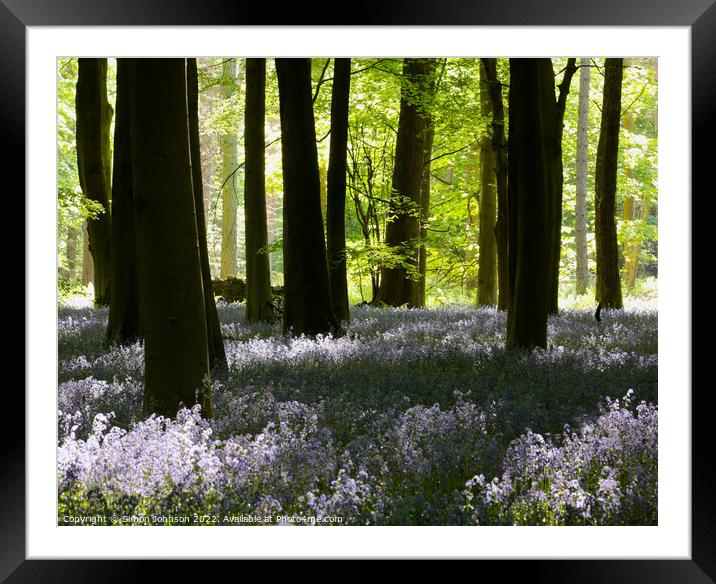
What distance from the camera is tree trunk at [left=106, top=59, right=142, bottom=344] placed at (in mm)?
10086

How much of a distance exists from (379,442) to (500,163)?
11.6m

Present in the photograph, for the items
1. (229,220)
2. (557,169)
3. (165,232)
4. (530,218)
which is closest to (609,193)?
(557,169)

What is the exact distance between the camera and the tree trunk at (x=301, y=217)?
36.5 ft

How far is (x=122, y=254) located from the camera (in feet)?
33.2

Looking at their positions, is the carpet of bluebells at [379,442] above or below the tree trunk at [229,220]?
below

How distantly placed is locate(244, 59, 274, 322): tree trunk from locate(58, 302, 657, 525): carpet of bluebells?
5.63 m

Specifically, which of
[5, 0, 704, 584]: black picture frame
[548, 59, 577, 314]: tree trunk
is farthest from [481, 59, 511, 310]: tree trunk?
[5, 0, 704, 584]: black picture frame

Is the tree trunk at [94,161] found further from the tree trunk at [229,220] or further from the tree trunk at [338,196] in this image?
the tree trunk at [229,220]

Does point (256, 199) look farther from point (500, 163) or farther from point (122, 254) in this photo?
point (500, 163)

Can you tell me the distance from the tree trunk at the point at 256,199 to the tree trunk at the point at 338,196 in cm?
173

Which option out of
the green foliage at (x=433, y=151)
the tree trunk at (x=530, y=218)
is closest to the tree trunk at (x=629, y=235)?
the green foliage at (x=433, y=151)

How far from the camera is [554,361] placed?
851 centimetres
